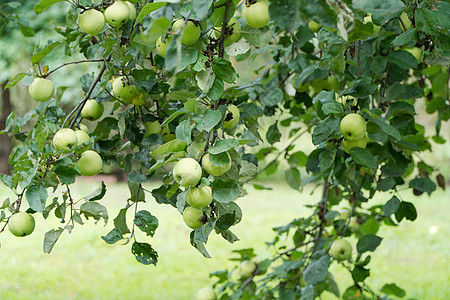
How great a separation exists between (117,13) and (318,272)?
0.80 meters

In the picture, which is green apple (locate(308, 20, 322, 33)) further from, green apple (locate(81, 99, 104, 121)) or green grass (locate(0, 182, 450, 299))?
green grass (locate(0, 182, 450, 299))

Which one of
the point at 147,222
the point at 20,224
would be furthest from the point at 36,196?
the point at 147,222

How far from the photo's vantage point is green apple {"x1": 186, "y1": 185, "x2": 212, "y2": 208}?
0.72 meters

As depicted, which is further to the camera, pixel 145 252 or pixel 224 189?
pixel 145 252

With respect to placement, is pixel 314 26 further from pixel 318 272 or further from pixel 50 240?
pixel 50 240

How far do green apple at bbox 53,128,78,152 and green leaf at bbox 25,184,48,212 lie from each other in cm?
8

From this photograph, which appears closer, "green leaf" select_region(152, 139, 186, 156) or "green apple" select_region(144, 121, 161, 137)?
"green leaf" select_region(152, 139, 186, 156)

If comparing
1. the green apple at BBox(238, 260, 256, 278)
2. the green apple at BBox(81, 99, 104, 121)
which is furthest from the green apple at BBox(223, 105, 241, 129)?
the green apple at BBox(238, 260, 256, 278)

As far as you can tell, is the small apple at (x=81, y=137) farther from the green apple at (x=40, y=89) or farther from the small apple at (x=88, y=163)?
the green apple at (x=40, y=89)

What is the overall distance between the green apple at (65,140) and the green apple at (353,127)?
492mm

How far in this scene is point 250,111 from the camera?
39.9 inches

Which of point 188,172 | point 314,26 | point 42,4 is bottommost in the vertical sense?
point 314,26

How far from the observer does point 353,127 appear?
895mm

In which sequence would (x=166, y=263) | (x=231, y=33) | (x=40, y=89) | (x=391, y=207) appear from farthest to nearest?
(x=166, y=263) → (x=391, y=207) → (x=40, y=89) → (x=231, y=33)
